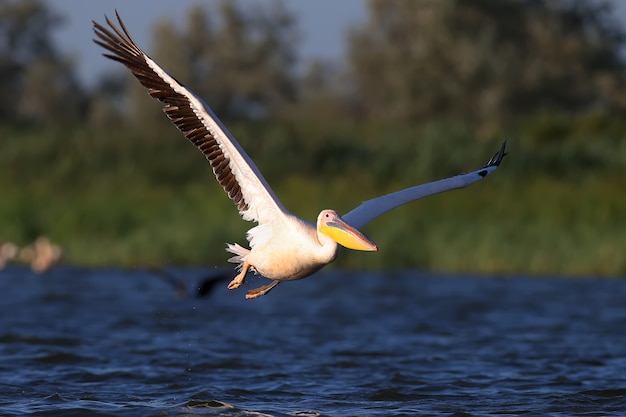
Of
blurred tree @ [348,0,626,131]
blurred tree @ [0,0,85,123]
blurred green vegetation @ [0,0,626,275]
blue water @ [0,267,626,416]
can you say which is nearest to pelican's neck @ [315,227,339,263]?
blue water @ [0,267,626,416]

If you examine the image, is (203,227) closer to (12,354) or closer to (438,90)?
(12,354)

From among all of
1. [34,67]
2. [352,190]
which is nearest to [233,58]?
[34,67]

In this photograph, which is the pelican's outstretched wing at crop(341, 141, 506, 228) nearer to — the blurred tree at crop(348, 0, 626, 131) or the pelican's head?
the pelican's head

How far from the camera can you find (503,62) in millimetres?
43906

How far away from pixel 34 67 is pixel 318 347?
177 feet

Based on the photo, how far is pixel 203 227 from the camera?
1994 cm

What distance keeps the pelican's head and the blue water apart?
1459 mm

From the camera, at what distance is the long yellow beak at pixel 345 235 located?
8.45 meters

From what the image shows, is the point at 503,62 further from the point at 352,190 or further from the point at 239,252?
the point at 239,252

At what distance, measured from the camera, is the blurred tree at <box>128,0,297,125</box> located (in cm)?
6131

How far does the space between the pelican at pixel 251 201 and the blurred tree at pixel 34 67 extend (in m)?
53.3

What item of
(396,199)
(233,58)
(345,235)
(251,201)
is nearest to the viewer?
(345,235)

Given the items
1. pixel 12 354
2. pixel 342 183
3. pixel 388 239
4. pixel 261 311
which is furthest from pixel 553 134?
pixel 12 354

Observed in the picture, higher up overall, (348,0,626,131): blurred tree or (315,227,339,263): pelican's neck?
(348,0,626,131): blurred tree
